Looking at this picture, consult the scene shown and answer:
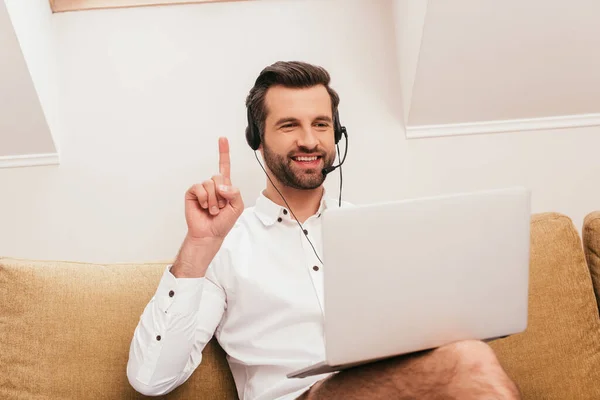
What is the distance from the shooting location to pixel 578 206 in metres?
2.04

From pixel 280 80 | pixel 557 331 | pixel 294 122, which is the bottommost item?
pixel 557 331

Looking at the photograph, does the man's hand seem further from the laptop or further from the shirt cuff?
the laptop

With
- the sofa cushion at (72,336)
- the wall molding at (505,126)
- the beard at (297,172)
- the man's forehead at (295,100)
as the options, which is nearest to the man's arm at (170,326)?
the sofa cushion at (72,336)

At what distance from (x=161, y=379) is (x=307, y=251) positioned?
45 cm

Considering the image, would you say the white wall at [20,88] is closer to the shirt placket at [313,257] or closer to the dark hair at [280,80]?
the dark hair at [280,80]

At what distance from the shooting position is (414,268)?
0.90 m

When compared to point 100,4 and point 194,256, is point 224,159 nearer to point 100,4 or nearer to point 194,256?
point 194,256

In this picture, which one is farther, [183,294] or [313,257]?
[313,257]

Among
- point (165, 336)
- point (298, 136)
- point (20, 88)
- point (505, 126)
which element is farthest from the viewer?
point (505, 126)

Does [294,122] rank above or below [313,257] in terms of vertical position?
above

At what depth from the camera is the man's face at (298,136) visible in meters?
1.57

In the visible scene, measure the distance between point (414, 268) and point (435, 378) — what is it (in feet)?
0.58

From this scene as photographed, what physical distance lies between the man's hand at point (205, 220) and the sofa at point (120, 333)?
11.1 inches

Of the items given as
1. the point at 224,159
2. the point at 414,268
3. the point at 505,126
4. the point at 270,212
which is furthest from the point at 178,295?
the point at 505,126
